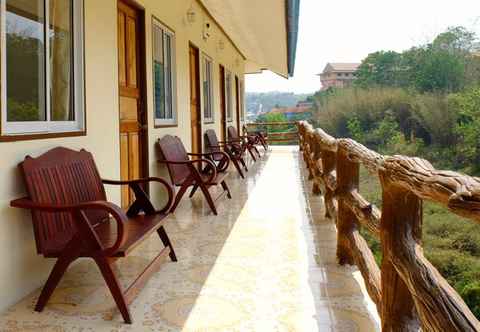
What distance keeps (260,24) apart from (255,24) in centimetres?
11

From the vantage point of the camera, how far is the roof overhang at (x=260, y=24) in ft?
21.4

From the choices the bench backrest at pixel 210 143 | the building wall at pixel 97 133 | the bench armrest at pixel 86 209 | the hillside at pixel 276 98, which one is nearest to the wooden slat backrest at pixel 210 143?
the bench backrest at pixel 210 143

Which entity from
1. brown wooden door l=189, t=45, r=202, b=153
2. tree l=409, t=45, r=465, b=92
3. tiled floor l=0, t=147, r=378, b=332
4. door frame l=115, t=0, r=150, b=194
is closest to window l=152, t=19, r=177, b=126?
door frame l=115, t=0, r=150, b=194

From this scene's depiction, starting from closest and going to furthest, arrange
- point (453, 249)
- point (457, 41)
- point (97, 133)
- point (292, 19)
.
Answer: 1. point (97, 133)
2. point (292, 19)
3. point (453, 249)
4. point (457, 41)

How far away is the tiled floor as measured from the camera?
2.09m

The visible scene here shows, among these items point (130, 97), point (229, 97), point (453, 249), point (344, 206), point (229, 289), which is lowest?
point (453, 249)

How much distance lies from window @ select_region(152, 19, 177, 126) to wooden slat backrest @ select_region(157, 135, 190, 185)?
8.3 inches

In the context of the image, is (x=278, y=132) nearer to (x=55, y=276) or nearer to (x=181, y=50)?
(x=181, y=50)

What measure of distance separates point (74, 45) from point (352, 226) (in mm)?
2102

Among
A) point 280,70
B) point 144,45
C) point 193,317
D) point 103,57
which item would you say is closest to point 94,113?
point 103,57

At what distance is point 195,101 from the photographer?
22.5ft

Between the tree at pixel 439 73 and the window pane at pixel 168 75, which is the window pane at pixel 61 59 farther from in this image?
the tree at pixel 439 73

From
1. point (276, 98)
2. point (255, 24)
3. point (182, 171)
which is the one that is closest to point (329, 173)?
A: point (182, 171)

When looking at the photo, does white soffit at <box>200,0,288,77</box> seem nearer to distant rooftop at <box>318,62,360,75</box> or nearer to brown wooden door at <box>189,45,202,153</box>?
brown wooden door at <box>189,45,202,153</box>
